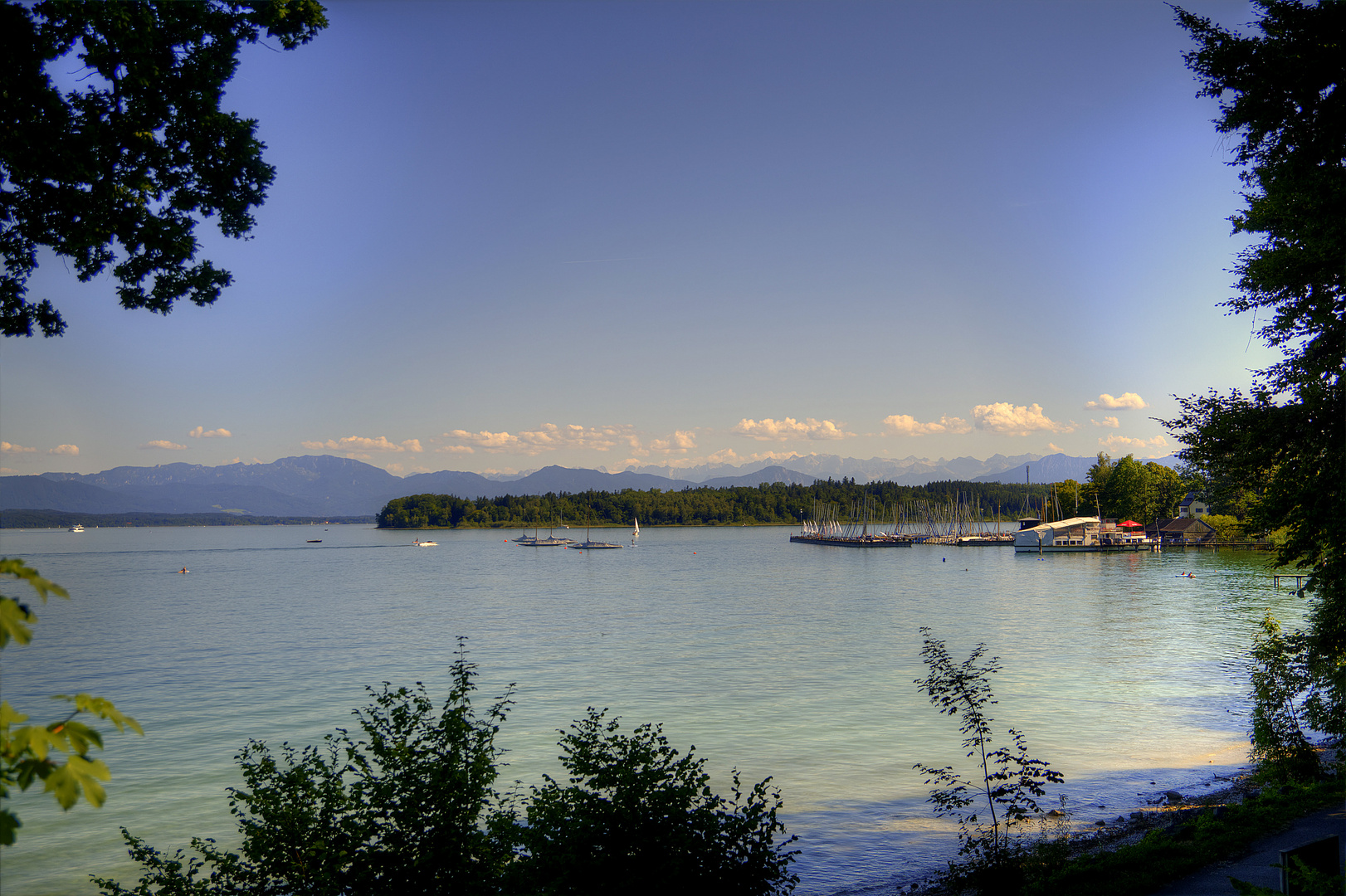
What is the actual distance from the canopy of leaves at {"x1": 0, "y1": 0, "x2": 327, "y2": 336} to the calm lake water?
406cm

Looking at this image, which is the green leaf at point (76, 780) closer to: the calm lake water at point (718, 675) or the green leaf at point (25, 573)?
the green leaf at point (25, 573)

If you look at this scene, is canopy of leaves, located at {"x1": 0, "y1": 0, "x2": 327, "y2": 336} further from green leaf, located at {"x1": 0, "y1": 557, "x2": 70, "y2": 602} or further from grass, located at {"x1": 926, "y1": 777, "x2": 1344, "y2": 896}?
grass, located at {"x1": 926, "y1": 777, "x2": 1344, "y2": 896}

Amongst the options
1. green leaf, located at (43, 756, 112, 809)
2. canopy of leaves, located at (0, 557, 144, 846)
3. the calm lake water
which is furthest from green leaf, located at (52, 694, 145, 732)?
the calm lake water

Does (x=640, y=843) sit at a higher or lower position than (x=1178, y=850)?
higher

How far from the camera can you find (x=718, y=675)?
103 ft

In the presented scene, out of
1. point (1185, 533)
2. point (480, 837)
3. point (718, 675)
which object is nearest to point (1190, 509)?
point (1185, 533)

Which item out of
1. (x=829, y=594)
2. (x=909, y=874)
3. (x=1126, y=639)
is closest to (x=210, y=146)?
(x=909, y=874)

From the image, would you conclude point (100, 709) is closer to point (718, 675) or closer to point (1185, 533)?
point (718, 675)

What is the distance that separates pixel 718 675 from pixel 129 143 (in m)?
27.2

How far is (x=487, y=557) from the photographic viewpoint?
119 metres

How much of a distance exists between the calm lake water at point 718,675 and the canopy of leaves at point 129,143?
4057 millimetres

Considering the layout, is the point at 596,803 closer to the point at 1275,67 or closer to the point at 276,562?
the point at 1275,67

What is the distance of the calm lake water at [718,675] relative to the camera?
16859 millimetres

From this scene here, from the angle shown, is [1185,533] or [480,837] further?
[1185,533]
